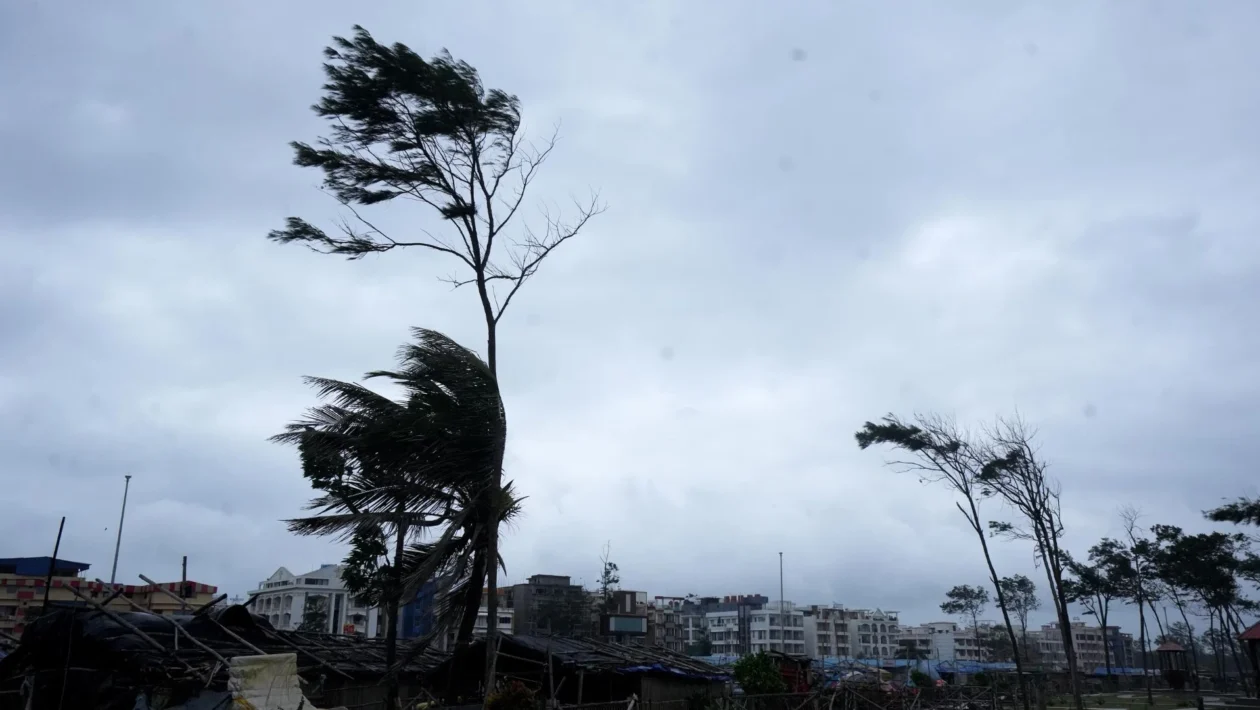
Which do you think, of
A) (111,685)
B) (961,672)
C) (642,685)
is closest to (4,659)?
(111,685)

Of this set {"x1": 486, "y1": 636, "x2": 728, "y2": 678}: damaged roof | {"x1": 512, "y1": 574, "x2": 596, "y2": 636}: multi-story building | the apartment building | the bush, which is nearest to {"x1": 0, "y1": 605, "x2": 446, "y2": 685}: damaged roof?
the bush

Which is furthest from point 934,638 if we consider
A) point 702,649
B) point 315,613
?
point 315,613

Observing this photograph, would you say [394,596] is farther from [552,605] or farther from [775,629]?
[775,629]

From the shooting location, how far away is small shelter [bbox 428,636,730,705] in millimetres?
19172

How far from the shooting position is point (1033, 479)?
2911 centimetres

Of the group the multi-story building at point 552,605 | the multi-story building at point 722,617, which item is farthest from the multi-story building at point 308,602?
the multi-story building at point 722,617

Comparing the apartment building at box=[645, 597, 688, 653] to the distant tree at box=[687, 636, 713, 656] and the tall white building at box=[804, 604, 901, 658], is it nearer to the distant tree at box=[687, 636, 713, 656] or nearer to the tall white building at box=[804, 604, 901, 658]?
the distant tree at box=[687, 636, 713, 656]

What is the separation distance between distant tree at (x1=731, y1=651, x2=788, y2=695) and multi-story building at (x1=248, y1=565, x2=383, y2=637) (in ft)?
174

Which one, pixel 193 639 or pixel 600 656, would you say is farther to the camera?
pixel 600 656

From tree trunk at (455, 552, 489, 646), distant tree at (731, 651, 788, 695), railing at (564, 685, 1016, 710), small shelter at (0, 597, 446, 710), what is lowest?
railing at (564, 685, 1016, 710)

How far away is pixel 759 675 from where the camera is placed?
22547mm

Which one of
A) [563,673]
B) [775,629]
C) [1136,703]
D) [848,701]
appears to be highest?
[563,673]

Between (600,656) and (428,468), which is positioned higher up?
(428,468)

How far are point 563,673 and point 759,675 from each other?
5788 millimetres
